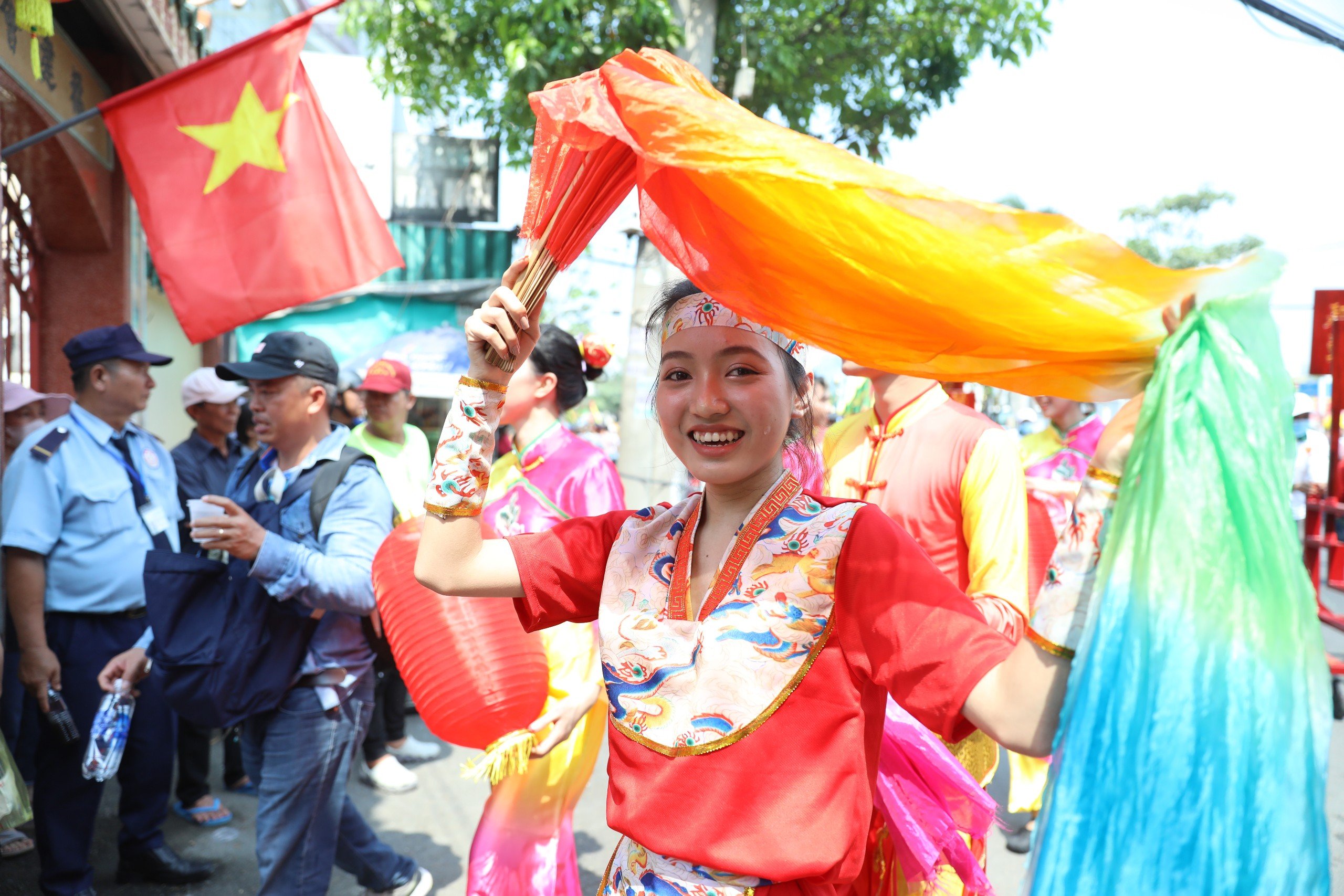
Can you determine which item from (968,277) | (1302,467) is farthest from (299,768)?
(1302,467)

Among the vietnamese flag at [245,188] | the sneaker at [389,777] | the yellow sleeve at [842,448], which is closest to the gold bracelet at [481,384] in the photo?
the yellow sleeve at [842,448]

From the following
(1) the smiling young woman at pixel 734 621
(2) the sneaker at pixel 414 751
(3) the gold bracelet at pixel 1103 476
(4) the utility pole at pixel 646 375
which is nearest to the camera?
(3) the gold bracelet at pixel 1103 476

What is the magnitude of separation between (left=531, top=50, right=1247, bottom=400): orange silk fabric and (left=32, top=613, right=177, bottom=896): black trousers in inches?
121

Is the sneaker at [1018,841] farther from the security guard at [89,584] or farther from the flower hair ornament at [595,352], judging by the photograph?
the security guard at [89,584]

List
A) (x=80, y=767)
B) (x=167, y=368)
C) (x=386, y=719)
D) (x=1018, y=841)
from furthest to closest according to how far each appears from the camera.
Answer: (x=167, y=368) → (x=386, y=719) → (x=1018, y=841) → (x=80, y=767)

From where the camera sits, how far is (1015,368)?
1111mm

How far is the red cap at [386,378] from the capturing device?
15.6 feet

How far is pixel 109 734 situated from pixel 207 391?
2.30 m

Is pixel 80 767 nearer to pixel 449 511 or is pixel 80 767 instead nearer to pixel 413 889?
pixel 413 889

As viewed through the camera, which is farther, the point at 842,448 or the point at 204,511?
the point at 842,448

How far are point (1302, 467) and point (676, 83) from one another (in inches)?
372

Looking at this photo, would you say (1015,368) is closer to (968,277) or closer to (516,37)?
(968,277)

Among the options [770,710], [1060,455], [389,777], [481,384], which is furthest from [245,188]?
[1060,455]

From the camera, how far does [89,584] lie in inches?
135
